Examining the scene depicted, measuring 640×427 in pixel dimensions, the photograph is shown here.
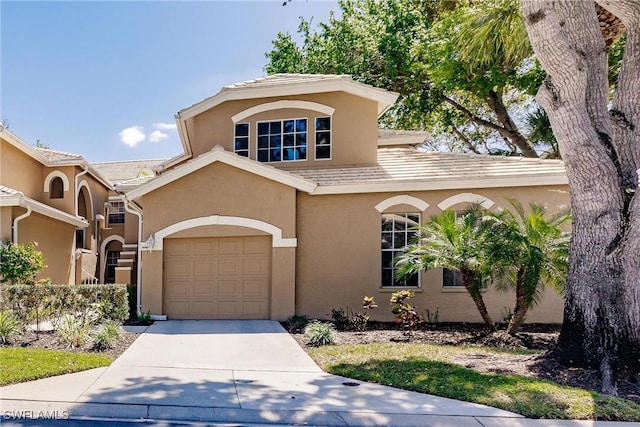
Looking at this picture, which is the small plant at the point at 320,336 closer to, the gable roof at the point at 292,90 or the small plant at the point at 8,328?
the small plant at the point at 8,328

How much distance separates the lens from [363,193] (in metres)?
12.7

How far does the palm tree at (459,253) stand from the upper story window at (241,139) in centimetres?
716

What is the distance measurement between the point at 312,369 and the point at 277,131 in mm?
9302

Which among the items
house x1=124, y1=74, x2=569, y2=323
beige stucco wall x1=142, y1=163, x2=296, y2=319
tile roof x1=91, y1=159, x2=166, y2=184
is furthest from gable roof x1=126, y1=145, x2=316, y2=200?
tile roof x1=91, y1=159, x2=166, y2=184

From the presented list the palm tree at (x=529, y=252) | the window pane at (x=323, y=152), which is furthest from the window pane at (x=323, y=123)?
the palm tree at (x=529, y=252)

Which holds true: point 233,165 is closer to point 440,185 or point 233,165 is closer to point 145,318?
point 145,318

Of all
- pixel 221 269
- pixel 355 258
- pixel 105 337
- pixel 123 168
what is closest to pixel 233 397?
pixel 105 337

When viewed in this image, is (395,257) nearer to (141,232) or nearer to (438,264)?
(438,264)

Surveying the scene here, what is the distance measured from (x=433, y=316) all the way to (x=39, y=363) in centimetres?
898

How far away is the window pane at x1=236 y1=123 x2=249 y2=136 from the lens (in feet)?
50.1

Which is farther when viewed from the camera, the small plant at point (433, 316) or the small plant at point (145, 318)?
the small plant at point (433, 316)

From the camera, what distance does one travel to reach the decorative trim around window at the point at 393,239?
41.4ft

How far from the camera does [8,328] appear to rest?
8.83 meters

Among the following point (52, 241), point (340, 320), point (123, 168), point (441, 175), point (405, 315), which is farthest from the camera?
point (123, 168)
